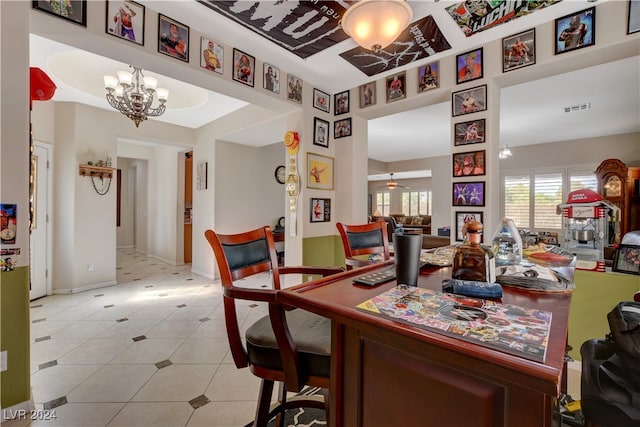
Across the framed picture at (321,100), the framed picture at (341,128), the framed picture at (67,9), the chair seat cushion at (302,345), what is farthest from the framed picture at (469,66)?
→ the framed picture at (67,9)

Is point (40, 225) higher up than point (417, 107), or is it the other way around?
point (417, 107)

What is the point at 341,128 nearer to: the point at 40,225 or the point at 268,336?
the point at 268,336

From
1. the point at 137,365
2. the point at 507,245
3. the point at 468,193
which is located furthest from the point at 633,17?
the point at 137,365

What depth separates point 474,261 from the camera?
971mm

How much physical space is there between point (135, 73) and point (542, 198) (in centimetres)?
768

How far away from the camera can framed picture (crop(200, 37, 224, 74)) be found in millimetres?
2311

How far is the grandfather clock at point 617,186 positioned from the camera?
4.64 metres

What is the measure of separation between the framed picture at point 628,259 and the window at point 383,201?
36.6 ft

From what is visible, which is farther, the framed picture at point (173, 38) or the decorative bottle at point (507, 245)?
the framed picture at point (173, 38)

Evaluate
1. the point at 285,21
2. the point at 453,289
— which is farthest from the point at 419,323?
the point at 285,21

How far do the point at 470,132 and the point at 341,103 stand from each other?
158 centimetres

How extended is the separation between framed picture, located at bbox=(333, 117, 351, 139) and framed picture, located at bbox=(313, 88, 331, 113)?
212 millimetres

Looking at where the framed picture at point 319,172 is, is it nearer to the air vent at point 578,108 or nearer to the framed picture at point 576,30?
the framed picture at point 576,30

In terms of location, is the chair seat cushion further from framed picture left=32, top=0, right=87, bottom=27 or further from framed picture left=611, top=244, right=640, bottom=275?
framed picture left=32, top=0, right=87, bottom=27
